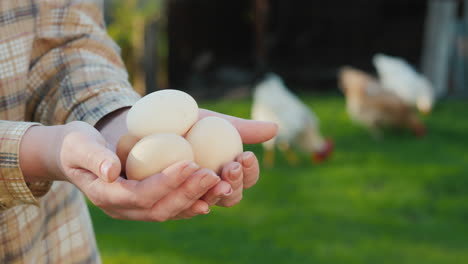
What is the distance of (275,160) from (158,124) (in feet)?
10.7

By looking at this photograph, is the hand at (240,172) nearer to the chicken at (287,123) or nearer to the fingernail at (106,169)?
the fingernail at (106,169)

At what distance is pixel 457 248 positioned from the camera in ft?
8.81

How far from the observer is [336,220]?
3.01 metres

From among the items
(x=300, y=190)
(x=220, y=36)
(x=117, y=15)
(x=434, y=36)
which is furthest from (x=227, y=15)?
(x=300, y=190)

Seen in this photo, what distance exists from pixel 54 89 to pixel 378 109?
3863 mm

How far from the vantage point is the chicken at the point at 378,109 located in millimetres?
4531

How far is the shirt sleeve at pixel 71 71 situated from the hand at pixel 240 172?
216mm

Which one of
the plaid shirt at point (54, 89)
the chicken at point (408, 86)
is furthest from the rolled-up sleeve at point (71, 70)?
the chicken at point (408, 86)

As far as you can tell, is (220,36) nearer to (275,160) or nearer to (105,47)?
(275,160)

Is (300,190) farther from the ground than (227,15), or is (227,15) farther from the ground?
(227,15)

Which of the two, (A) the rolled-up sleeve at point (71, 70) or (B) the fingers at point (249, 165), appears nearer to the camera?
(B) the fingers at point (249, 165)

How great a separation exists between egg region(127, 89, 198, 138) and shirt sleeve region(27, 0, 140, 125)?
0.22ft

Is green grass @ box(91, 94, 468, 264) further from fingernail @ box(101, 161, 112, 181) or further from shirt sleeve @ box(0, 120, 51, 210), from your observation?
fingernail @ box(101, 161, 112, 181)

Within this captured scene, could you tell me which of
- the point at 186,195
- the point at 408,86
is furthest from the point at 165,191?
the point at 408,86
